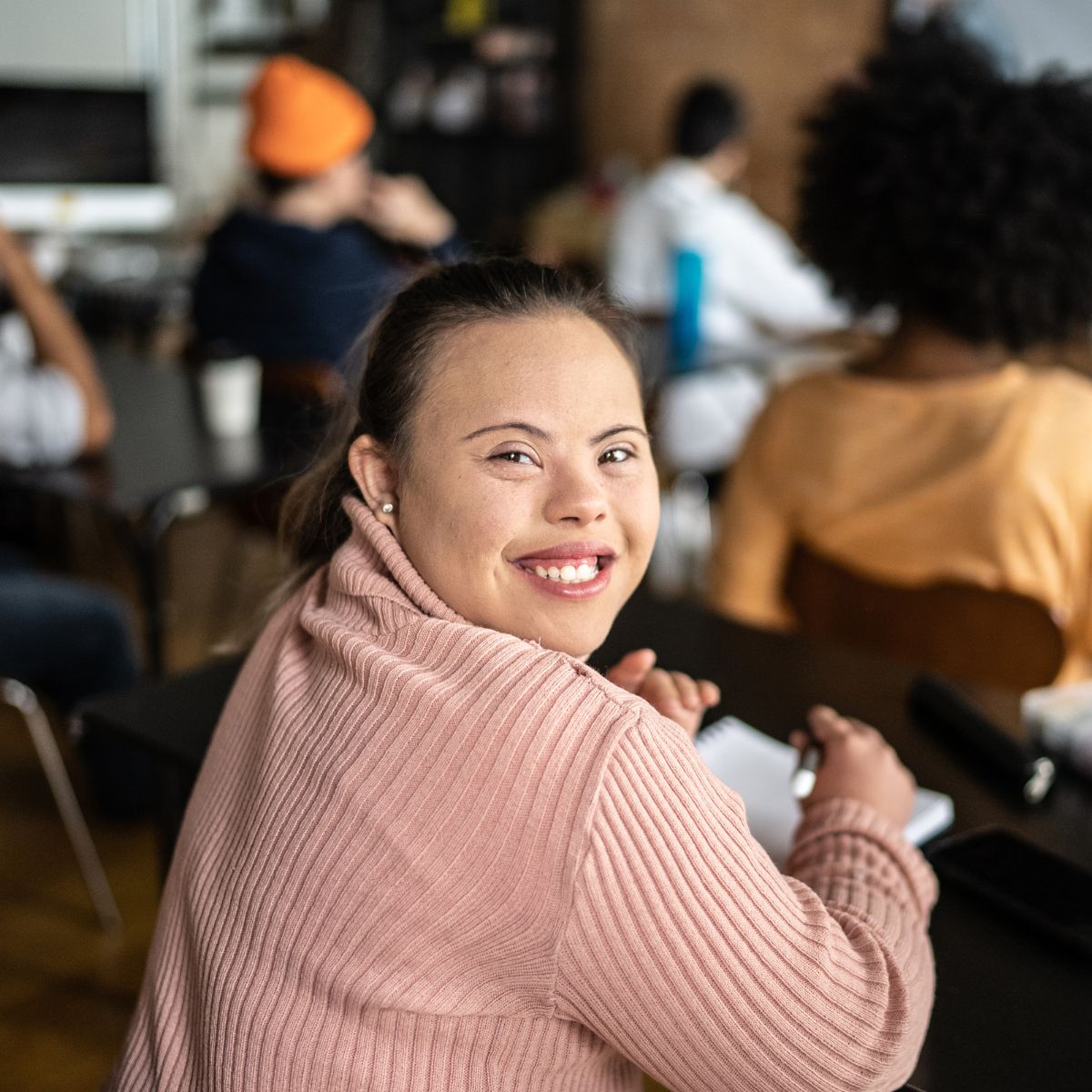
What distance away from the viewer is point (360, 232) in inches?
127

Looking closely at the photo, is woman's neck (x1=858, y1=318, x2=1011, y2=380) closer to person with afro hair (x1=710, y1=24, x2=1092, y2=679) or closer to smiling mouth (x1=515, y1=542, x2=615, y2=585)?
person with afro hair (x1=710, y1=24, x2=1092, y2=679)

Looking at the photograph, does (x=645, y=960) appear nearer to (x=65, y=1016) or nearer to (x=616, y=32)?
(x=65, y=1016)

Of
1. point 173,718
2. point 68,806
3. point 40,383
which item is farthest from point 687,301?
point 173,718

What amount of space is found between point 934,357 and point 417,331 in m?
1.09

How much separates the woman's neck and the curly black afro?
0.05 ft

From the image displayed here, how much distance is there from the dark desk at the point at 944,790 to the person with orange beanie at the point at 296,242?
5.63ft

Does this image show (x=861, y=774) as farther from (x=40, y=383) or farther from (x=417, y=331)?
(x=40, y=383)

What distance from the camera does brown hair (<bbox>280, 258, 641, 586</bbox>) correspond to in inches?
33.3

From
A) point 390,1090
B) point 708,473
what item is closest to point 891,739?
point 390,1090

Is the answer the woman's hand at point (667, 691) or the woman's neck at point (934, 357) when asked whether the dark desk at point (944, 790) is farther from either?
the woman's neck at point (934, 357)

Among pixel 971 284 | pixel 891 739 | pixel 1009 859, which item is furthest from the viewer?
pixel 971 284

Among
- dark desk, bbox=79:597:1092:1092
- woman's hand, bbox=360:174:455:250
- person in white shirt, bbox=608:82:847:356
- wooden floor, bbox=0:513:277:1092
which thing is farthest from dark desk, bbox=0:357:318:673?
person in white shirt, bbox=608:82:847:356

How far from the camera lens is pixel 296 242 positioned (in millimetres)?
2980

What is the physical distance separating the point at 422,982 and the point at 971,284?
4.33 ft
